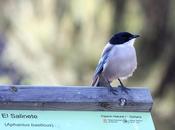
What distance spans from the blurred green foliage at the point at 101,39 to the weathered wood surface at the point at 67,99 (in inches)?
164

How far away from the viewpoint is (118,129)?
3465mm

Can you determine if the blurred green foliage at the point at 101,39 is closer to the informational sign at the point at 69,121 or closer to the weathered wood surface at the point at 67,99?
the weathered wood surface at the point at 67,99

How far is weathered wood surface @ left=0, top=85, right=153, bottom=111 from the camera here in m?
3.54

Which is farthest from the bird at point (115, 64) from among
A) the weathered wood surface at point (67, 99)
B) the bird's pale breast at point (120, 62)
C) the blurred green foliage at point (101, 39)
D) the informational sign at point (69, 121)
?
the blurred green foliage at point (101, 39)

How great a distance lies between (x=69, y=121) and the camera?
347cm

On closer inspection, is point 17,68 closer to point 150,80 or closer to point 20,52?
point 20,52

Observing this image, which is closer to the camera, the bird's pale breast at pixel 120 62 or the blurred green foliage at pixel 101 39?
the bird's pale breast at pixel 120 62

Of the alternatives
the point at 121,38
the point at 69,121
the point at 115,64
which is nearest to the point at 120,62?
the point at 115,64

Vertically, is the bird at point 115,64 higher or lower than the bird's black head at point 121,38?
lower

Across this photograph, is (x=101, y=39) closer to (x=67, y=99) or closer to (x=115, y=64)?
(x=115, y=64)

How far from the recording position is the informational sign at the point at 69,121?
3.41m

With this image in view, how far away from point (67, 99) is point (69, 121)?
0.16 m

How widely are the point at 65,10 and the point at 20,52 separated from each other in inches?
37.5

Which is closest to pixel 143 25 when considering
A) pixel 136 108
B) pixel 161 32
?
pixel 161 32
